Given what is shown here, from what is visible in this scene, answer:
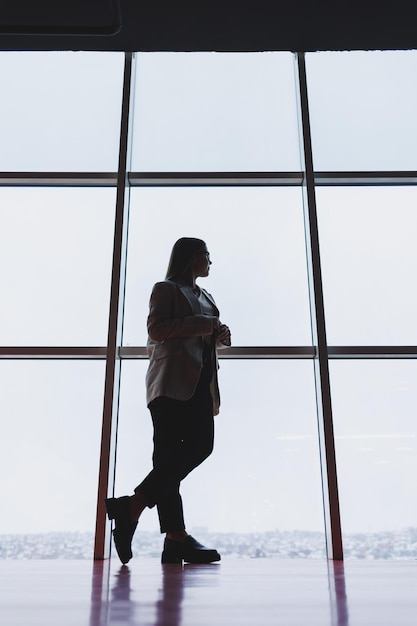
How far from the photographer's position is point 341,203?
9.79 ft

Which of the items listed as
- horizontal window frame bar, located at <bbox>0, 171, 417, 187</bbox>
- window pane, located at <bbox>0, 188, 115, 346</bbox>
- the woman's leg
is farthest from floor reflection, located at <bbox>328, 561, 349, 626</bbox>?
horizontal window frame bar, located at <bbox>0, 171, 417, 187</bbox>

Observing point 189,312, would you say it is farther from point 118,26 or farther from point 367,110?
point 367,110

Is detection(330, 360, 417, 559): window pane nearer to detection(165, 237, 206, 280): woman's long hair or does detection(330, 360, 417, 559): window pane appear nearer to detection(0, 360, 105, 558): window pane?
detection(165, 237, 206, 280): woman's long hair

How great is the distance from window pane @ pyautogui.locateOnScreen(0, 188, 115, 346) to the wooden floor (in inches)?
45.6

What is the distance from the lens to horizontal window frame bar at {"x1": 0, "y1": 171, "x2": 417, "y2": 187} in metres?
2.96

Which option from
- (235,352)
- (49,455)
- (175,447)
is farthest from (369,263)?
(49,455)

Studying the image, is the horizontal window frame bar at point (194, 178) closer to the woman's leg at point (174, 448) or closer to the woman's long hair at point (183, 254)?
the woman's long hair at point (183, 254)

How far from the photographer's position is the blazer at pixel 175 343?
2010 mm

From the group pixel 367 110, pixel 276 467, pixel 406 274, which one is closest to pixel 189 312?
pixel 276 467

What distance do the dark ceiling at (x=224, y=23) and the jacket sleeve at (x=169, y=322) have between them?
150 cm

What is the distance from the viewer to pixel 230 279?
9.10ft

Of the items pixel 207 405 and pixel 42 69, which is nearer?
pixel 207 405

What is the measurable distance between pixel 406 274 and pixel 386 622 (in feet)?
7.30

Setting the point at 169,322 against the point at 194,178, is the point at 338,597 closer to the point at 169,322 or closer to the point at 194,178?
the point at 169,322
